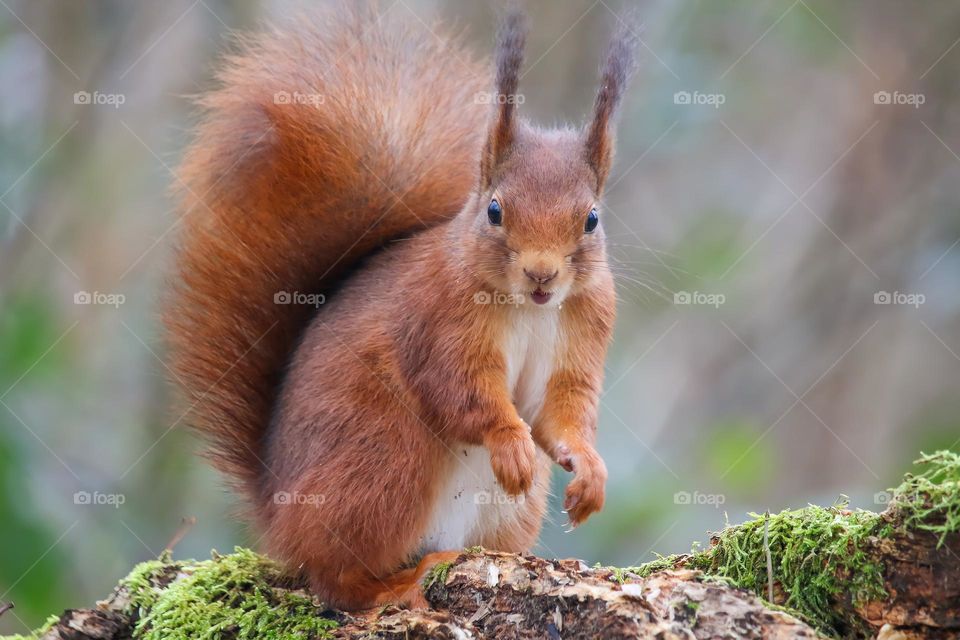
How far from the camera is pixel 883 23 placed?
448 centimetres

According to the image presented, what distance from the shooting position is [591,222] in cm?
226

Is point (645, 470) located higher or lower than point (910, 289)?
lower

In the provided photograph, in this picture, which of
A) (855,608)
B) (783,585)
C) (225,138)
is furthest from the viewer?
(225,138)

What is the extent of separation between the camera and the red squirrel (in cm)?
222

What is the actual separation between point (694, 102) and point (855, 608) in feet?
9.09

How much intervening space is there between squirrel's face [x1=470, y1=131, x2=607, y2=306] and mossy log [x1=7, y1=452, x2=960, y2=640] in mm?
568

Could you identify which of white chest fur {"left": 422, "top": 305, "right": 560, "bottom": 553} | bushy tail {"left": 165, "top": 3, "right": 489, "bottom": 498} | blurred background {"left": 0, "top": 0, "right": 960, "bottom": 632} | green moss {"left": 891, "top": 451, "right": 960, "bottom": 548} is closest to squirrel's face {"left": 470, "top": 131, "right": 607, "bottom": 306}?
white chest fur {"left": 422, "top": 305, "right": 560, "bottom": 553}

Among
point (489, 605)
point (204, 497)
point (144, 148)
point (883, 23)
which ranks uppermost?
point (883, 23)

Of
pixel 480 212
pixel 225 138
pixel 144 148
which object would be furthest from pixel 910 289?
pixel 144 148

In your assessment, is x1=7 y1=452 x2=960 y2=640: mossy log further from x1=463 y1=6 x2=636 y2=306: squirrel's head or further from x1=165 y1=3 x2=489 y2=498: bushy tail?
x1=463 y1=6 x2=636 y2=306: squirrel's head

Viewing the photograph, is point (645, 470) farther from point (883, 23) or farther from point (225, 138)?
point (883, 23)

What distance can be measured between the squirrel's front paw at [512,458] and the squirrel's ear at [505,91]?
1.86 feet

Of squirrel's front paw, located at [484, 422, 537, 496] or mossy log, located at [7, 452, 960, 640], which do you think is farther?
squirrel's front paw, located at [484, 422, 537, 496]

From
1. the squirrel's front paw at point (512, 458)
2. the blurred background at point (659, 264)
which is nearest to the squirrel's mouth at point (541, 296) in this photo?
the squirrel's front paw at point (512, 458)
